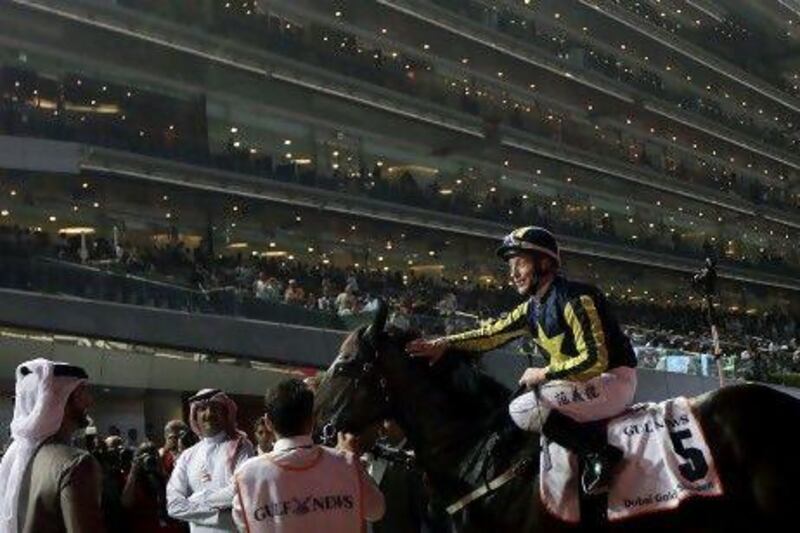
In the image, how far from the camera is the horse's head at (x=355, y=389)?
6469 mm

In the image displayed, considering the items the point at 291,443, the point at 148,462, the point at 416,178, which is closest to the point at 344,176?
the point at 416,178

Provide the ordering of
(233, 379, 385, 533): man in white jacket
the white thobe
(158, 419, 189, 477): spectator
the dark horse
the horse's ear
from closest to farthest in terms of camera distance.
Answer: (233, 379, 385, 533): man in white jacket < the dark horse < the horse's ear < the white thobe < (158, 419, 189, 477): spectator

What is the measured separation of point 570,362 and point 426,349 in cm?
87

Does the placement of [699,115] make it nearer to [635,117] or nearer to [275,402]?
[635,117]

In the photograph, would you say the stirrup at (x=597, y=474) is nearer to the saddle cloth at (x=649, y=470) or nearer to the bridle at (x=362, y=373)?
the saddle cloth at (x=649, y=470)

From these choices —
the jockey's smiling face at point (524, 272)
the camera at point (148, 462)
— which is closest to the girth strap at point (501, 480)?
the jockey's smiling face at point (524, 272)

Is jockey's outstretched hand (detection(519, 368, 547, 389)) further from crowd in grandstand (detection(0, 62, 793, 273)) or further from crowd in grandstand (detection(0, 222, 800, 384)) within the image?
crowd in grandstand (detection(0, 62, 793, 273))

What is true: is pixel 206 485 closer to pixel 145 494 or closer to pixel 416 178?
pixel 145 494

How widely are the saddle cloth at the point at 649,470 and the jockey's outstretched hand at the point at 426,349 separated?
0.81 metres

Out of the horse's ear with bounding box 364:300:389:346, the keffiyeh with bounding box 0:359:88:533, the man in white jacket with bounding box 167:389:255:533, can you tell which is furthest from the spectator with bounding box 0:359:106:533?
the man in white jacket with bounding box 167:389:255:533

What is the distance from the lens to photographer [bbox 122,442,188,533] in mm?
8438

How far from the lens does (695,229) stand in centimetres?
6259

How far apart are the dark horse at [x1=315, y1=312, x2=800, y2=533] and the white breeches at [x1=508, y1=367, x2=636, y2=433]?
0.64 feet

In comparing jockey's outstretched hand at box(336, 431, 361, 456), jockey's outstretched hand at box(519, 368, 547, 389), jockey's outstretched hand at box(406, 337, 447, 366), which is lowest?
jockey's outstretched hand at box(336, 431, 361, 456)
